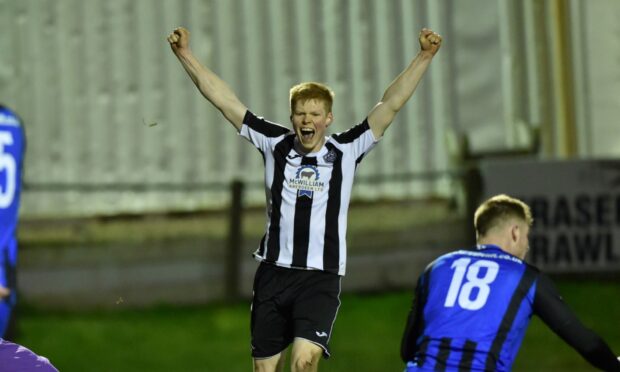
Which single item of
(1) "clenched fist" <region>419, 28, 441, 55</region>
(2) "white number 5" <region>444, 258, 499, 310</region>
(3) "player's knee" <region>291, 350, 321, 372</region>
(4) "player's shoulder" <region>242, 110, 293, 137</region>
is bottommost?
(3) "player's knee" <region>291, 350, 321, 372</region>

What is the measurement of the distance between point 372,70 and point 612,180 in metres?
3.45

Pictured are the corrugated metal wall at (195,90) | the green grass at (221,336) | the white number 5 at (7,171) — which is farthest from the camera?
the corrugated metal wall at (195,90)

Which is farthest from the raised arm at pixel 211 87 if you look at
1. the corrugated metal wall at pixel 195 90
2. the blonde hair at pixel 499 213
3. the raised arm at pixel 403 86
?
the corrugated metal wall at pixel 195 90

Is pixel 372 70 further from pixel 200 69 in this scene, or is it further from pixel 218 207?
pixel 200 69


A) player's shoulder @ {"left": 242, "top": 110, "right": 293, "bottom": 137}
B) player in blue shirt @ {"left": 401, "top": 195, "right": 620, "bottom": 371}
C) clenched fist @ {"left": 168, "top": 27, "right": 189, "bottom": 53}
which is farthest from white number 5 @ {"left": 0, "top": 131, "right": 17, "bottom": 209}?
player in blue shirt @ {"left": 401, "top": 195, "right": 620, "bottom": 371}

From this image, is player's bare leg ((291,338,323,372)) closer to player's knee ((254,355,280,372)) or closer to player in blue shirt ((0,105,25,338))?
player's knee ((254,355,280,372))

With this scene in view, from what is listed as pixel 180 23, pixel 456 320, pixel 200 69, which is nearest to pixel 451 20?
pixel 180 23

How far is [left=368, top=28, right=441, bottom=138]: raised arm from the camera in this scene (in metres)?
6.62

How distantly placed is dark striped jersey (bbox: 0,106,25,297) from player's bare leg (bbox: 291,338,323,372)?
166 inches

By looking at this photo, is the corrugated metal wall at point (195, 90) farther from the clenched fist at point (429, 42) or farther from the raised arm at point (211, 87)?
the clenched fist at point (429, 42)

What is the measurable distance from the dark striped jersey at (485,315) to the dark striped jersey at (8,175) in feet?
17.1

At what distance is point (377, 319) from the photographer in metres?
13.3

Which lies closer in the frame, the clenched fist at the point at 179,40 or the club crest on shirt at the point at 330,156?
the club crest on shirt at the point at 330,156

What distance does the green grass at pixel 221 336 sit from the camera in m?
11.9
